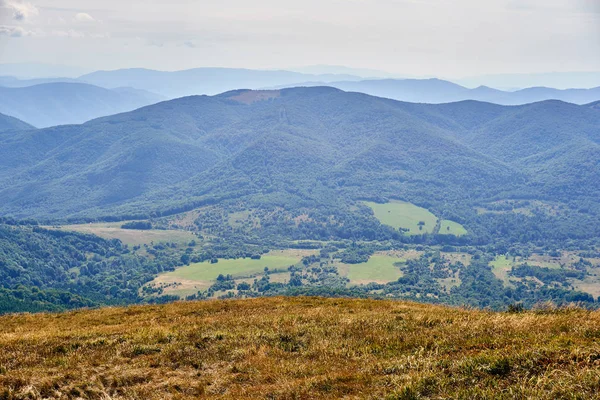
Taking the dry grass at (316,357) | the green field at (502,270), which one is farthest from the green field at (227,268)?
the dry grass at (316,357)

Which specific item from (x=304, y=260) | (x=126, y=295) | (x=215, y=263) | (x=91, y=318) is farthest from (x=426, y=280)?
(x=91, y=318)

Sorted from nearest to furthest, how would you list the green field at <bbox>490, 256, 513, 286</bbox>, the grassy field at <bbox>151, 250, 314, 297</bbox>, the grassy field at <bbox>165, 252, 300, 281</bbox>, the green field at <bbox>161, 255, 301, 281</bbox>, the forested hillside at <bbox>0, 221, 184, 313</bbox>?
the grassy field at <bbox>151, 250, 314, 297</bbox> < the forested hillside at <bbox>0, 221, 184, 313</bbox> < the green field at <bbox>490, 256, 513, 286</bbox> < the green field at <bbox>161, 255, 301, 281</bbox> < the grassy field at <bbox>165, 252, 300, 281</bbox>

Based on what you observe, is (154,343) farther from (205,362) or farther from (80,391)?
(80,391)

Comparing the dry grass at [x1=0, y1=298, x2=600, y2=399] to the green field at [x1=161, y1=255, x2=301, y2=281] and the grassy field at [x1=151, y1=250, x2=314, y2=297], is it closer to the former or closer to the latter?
the grassy field at [x1=151, y1=250, x2=314, y2=297]

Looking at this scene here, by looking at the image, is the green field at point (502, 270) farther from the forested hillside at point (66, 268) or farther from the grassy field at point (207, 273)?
the forested hillside at point (66, 268)

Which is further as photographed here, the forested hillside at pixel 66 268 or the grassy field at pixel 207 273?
the forested hillside at pixel 66 268

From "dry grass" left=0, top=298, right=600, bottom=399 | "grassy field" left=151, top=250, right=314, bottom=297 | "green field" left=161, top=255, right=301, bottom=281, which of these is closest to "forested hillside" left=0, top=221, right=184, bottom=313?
"grassy field" left=151, top=250, right=314, bottom=297
